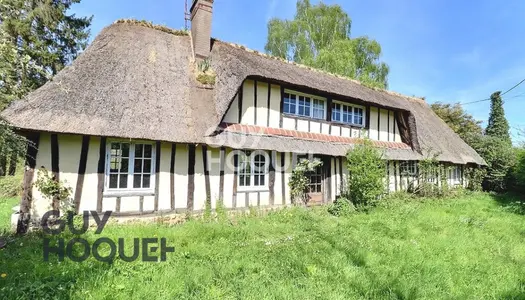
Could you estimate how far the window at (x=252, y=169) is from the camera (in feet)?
27.4

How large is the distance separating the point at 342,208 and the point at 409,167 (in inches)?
242

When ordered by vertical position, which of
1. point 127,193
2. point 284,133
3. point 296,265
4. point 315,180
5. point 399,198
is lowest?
point 296,265

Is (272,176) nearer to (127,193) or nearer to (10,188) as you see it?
(127,193)

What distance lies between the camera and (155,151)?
709cm

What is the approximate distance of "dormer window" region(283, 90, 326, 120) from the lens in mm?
9648

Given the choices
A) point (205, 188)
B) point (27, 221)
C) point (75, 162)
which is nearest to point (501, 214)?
point (205, 188)

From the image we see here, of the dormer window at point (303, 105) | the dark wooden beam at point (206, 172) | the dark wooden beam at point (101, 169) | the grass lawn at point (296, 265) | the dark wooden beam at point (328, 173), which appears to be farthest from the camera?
the dark wooden beam at point (328, 173)

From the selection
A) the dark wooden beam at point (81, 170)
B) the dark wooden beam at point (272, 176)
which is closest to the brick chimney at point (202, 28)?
the dark wooden beam at point (272, 176)

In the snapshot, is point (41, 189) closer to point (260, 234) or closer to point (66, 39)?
point (260, 234)

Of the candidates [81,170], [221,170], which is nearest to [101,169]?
[81,170]

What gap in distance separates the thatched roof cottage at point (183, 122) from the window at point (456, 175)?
559 cm

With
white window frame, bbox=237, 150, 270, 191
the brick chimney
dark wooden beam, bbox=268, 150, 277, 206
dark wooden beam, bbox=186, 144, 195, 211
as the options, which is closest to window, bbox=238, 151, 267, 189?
white window frame, bbox=237, 150, 270, 191

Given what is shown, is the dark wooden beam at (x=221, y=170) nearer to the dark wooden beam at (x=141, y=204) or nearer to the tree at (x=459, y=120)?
the dark wooden beam at (x=141, y=204)

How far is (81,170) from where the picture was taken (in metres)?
6.36
